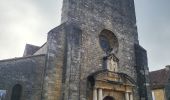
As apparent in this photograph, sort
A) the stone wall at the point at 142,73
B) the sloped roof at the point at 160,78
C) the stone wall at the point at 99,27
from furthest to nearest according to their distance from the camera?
the sloped roof at the point at 160,78
the stone wall at the point at 142,73
the stone wall at the point at 99,27

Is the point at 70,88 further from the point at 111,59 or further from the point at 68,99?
the point at 111,59

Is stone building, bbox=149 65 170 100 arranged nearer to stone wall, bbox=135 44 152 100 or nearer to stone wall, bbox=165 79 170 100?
stone wall, bbox=165 79 170 100

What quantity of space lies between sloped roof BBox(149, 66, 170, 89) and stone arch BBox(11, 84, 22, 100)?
1626cm

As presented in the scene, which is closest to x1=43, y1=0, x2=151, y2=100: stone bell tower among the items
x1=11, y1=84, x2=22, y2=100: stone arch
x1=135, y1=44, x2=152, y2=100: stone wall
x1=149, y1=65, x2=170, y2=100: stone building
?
x1=135, y1=44, x2=152, y2=100: stone wall

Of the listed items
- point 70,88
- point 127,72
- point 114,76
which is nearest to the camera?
point 70,88

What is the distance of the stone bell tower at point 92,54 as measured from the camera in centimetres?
978

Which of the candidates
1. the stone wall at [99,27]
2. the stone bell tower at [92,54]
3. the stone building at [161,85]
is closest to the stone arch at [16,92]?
the stone bell tower at [92,54]

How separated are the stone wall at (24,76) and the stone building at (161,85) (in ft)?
50.5

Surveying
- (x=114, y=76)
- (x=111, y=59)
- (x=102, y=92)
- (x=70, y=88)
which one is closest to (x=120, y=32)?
(x=111, y=59)

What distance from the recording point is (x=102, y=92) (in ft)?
35.4

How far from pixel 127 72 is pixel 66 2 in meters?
5.56

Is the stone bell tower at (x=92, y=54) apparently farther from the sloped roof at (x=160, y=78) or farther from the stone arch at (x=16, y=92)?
the sloped roof at (x=160, y=78)

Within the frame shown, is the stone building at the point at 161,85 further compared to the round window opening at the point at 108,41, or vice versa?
the stone building at the point at 161,85

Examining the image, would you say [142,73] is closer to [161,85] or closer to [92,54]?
[92,54]
